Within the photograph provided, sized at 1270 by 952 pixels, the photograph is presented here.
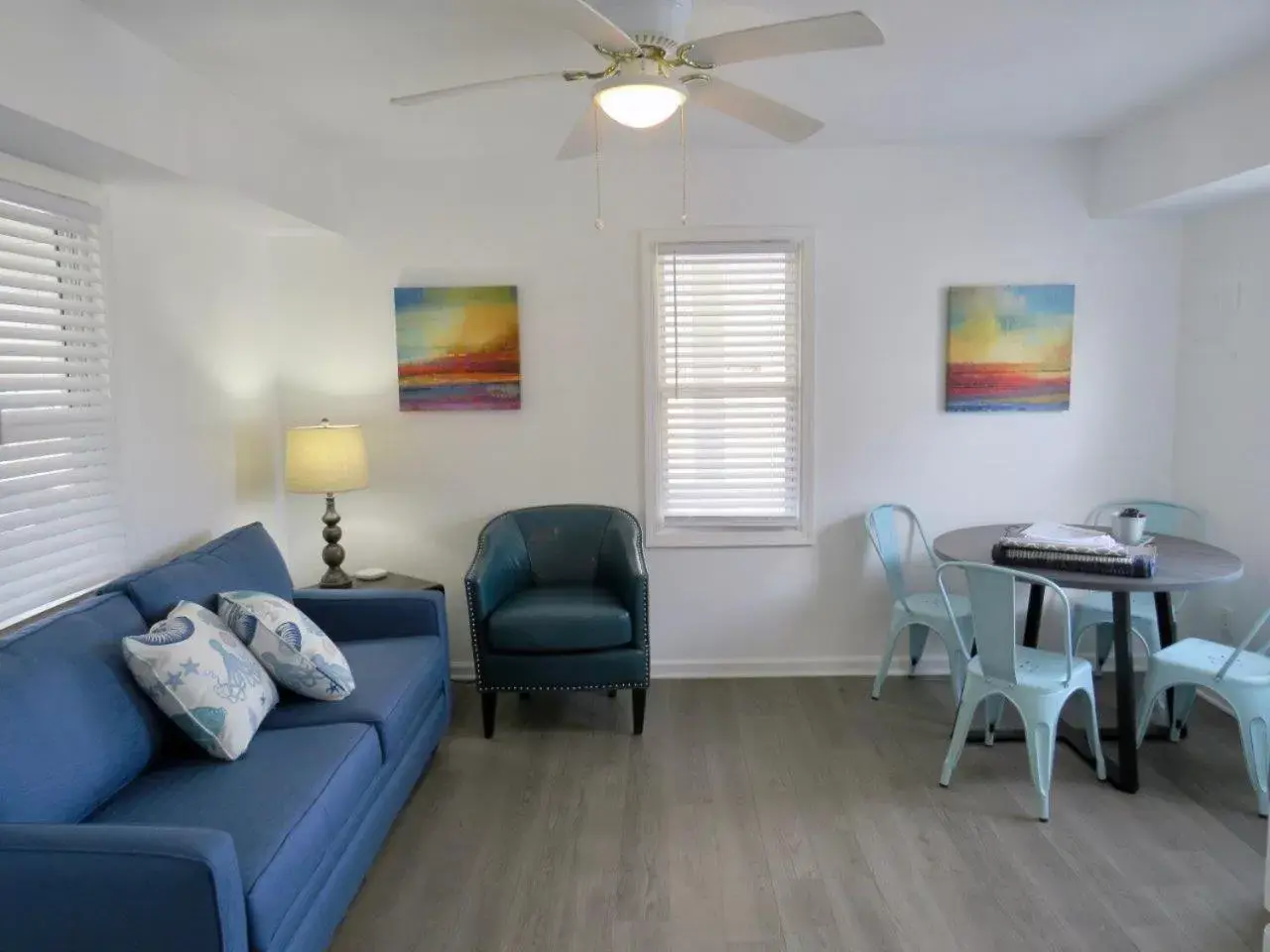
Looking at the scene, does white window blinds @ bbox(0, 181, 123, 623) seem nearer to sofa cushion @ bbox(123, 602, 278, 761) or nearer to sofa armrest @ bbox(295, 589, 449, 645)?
sofa cushion @ bbox(123, 602, 278, 761)

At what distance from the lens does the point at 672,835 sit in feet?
9.71

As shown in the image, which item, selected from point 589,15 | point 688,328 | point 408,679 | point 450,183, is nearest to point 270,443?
point 450,183

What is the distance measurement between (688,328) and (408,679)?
2.09 m

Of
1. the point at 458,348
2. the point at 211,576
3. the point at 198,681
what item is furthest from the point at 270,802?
the point at 458,348

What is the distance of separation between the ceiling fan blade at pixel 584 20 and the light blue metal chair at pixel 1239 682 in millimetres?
2535

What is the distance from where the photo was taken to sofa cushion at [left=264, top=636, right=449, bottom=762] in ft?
9.05

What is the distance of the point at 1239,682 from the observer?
9.83 feet

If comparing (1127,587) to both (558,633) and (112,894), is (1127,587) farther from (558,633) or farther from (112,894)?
(112,894)

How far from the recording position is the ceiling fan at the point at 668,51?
1946 mm

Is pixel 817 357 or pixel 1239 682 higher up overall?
pixel 817 357

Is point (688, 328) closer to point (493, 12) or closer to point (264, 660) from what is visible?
point (493, 12)

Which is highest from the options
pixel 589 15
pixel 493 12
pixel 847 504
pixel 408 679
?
pixel 493 12

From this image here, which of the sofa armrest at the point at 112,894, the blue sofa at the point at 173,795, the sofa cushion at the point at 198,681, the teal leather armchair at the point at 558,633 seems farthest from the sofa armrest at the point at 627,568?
the sofa armrest at the point at 112,894

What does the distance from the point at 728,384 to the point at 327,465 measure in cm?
184
